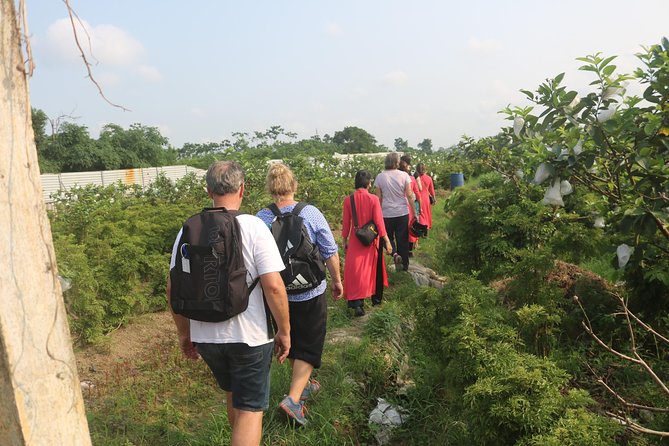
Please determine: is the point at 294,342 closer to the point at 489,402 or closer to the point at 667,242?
the point at 489,402

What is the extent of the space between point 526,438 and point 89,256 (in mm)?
5022

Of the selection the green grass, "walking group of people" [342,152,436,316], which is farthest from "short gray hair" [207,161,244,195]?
"walking group of people" [342,152,436,316]

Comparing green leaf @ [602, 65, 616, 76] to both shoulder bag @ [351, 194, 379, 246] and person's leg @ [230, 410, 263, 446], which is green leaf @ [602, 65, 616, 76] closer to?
person's leg @ [230, 410, 263, 446]

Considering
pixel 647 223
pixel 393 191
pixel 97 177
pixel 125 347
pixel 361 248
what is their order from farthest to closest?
1. pixel 97 177
2. pixel 393 191
3. pixel 361 248
4. pixel 125 347
5. pixel 647 223

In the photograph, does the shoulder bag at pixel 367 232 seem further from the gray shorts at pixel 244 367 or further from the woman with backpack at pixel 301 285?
the gray shorts at pixel 244 367

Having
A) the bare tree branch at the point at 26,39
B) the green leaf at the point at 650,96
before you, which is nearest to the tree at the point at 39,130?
the bare tree branch at the point at 26,39

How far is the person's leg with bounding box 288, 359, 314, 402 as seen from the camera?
359cm

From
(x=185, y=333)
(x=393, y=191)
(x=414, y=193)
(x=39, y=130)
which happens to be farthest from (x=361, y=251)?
(x=39, y=130)

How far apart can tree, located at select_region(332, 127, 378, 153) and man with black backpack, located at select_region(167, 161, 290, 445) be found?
5775 centimetres

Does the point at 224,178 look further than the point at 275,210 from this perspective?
No

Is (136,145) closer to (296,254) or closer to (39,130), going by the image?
(39,130)

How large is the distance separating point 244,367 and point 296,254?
99 cm

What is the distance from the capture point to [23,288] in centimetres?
144

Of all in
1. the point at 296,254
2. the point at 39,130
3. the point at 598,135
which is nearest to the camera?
the point at 598,135
